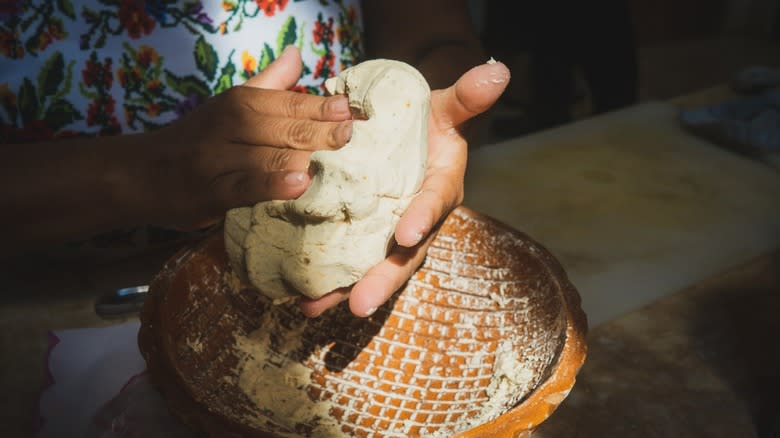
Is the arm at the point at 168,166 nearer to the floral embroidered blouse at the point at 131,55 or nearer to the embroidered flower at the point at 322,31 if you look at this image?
the floral embroidered blouse at the point at 131,55

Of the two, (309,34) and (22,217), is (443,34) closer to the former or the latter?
(309,34)

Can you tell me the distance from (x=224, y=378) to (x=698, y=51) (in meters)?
5.44

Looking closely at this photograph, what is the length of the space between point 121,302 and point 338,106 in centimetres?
66

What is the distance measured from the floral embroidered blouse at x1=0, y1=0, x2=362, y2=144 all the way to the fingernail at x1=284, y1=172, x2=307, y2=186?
2.00 ft

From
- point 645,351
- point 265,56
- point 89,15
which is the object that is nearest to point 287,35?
point 265,56

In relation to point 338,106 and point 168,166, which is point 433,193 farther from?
point 168,166

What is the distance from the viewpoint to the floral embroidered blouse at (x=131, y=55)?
4.15 ft

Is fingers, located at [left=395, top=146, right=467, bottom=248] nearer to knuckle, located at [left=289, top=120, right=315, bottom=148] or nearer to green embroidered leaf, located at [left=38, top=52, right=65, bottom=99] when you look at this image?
knuckle, located at [left=289, top=120, right=315, bottom=148]

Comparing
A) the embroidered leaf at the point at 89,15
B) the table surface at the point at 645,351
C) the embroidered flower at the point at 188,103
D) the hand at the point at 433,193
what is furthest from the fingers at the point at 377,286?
the embroidered leaf at the point at 89,15

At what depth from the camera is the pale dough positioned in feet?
3.25

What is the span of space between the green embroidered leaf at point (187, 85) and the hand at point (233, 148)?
0.35 metres

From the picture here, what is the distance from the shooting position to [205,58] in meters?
1.44

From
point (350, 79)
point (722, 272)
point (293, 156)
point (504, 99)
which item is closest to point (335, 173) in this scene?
point (293, 156)

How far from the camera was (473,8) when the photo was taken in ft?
14.5
